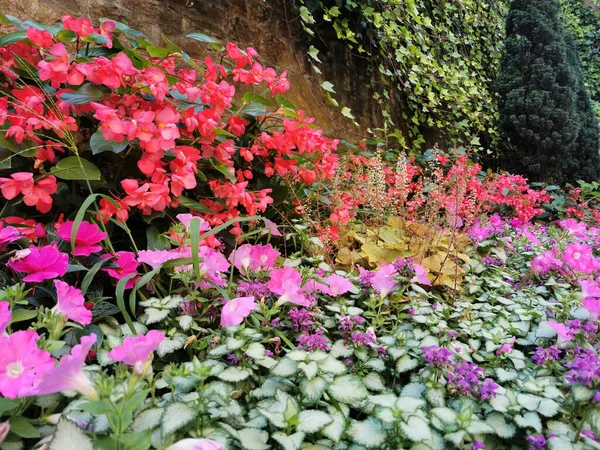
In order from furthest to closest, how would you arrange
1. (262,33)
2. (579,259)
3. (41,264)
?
1. (262,33)
2. (579,259)
3. (41,264)

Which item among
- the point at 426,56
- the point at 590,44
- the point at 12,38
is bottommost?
the point at 12,38

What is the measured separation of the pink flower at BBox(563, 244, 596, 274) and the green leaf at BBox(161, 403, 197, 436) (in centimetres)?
155

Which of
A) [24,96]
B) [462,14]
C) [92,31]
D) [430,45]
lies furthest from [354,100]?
[24,96]

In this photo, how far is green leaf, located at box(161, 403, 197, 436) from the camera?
2.04 feet

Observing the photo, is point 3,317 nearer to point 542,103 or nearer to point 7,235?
point 7,235

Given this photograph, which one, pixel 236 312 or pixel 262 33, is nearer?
pixel 236 312

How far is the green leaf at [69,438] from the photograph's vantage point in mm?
537

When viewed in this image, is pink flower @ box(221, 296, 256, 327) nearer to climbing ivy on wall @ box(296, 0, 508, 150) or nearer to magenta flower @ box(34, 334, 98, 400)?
magenta flower @ box(34, 334, 98, 400)

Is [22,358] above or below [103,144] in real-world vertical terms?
below

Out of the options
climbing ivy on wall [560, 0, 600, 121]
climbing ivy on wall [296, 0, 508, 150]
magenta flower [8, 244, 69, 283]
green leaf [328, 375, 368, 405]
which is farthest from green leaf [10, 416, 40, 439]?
climbing ivy on wall [560, 0, 600, 121]

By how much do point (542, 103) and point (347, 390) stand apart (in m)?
4.55

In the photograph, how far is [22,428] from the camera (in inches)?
24.3

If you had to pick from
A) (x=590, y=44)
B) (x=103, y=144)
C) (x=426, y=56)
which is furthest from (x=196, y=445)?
(x=590, y=44)

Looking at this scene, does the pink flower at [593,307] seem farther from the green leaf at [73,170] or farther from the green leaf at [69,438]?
the green leaf at [73,170]
